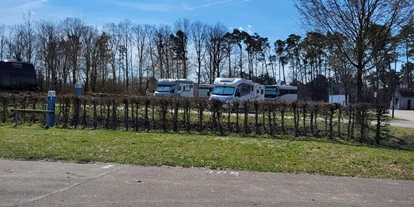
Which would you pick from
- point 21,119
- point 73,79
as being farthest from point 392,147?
point 73,79

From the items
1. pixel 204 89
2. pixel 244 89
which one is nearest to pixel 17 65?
pixel 244 89

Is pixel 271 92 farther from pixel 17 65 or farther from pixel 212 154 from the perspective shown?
pixel 212 154

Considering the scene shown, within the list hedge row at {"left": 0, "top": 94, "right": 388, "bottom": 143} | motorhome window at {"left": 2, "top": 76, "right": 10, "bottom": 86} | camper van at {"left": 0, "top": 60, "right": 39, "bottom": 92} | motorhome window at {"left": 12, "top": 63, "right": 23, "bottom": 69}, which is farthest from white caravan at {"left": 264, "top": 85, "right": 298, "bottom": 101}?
hedge row at {"left": 0, "top": 94, "right": 388, "bottom": 143}

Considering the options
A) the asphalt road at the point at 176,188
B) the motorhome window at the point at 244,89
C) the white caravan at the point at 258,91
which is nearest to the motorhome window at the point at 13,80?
the motorhome window at the point at 244,89

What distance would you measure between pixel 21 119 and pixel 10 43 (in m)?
39.5

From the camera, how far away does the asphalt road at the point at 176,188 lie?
5.23 m

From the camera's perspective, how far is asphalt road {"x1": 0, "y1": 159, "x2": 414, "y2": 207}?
5.23 metres

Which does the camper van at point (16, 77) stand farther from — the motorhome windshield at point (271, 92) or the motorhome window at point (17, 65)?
the motorhome windshield at point (271, 92)

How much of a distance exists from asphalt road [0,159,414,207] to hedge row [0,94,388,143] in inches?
212

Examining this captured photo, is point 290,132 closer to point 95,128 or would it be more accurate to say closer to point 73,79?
point 95,128

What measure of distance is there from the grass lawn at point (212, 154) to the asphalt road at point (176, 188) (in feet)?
1.66

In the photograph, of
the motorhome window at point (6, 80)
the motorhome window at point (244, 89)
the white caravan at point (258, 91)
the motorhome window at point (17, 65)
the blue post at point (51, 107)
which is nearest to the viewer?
the blue post at point (51, 107)

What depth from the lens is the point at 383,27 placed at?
48.6ft

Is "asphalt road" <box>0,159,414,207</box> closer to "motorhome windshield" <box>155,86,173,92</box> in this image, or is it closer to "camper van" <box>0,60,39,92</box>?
"camper van" <box>0,60,39,92</box>
